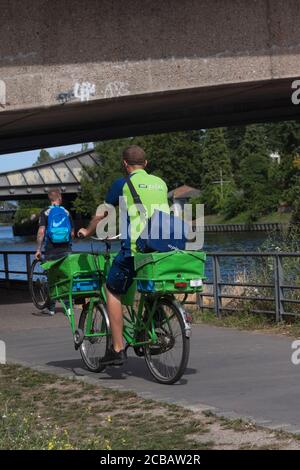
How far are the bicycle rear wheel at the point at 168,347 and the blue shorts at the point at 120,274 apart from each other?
385 mm

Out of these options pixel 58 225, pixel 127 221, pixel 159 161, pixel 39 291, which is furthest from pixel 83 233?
pixel 159 161

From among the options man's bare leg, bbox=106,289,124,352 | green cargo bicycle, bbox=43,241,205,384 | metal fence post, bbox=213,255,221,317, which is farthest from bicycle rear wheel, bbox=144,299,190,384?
metal fence post, bbox=213,255,221,317

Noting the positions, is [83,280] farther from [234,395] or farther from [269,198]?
[269,198]

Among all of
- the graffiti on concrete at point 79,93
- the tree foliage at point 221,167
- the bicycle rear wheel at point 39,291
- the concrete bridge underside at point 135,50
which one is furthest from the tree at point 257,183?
the graffiti on concrete at point 79,93

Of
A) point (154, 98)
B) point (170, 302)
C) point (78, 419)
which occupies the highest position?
point (154, 98)

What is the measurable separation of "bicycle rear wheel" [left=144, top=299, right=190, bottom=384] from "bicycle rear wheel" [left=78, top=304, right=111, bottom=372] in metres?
0.54

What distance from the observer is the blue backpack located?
13.9m

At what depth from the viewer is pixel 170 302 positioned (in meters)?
7.72

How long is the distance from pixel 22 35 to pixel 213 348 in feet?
15.3

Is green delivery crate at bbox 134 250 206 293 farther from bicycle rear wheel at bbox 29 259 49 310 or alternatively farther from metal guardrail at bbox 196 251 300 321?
bicycle rear wheel at bbox 29 259 49 310

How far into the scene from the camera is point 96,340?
28.5ft

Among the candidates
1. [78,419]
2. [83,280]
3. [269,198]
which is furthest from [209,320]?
[269,198]

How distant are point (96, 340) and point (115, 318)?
69 cm

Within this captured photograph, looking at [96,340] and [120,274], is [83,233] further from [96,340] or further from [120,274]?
[96,340]
